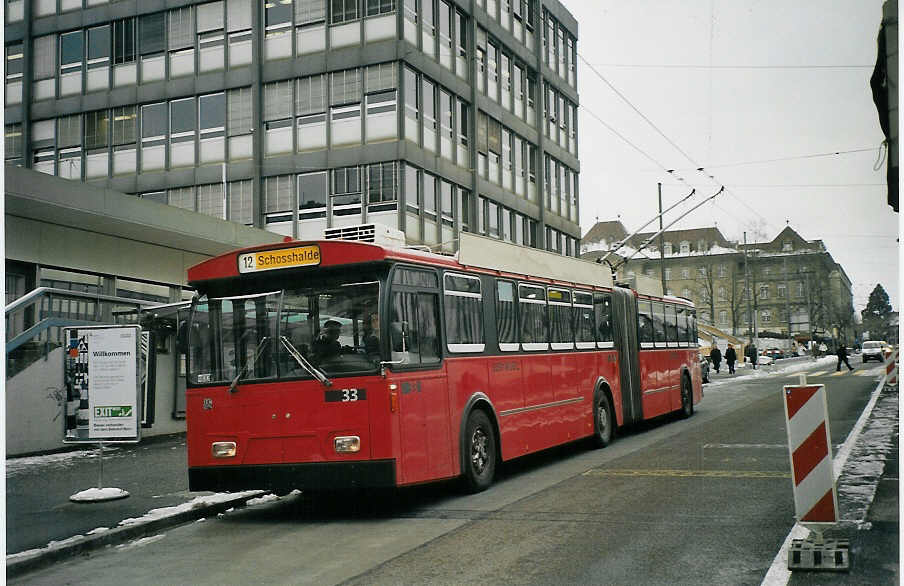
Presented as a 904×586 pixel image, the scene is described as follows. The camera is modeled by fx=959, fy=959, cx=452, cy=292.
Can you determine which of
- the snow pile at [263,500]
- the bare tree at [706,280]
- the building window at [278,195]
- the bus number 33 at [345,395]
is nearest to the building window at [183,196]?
the building window at [278,195]

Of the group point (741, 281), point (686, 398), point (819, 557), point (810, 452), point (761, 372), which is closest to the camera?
point (819, 557)

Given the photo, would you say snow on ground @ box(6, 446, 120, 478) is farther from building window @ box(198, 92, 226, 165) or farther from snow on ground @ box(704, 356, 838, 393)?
snow on ground @ box(704, 356, 838, 393)

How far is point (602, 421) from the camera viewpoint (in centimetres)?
1605

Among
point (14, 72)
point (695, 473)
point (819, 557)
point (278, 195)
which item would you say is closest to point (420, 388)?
point (695, 473)

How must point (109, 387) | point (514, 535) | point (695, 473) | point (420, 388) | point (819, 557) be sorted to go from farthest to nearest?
point (695, 473) < point (109, 387) < point (420, 388) < point (514, 535) < point (819, 557)

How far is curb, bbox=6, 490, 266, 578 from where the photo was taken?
801 centimetres

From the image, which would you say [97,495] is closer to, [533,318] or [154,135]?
[533,318]

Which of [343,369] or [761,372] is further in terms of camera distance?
[761,372]

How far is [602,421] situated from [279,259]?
25.4ft

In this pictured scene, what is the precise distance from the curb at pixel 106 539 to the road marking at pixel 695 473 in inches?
182

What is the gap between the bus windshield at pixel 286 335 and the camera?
9.73m

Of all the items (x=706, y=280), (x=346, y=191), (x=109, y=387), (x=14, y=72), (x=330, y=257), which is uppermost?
(x=14, y=72)

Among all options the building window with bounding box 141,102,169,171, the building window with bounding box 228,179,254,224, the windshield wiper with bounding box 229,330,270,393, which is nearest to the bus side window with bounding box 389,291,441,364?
the windshield wiper with bounding box 229,330,270,393

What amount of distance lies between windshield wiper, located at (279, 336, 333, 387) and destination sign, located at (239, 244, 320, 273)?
2.57ft
